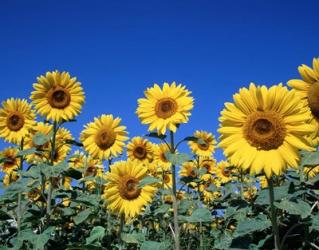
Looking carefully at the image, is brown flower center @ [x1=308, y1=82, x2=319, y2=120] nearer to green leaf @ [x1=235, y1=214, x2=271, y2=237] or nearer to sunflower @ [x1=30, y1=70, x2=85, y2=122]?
green leaf @ [x1=235, y1=214, x2=271, y2=237]

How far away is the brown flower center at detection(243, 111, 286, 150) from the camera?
4.26 metres

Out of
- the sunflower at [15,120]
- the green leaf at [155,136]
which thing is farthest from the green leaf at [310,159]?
the sunflower at [15,120]

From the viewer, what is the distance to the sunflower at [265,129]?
4.18 metres

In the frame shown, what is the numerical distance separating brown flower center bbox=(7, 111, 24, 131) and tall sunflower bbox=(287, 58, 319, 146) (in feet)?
16.8

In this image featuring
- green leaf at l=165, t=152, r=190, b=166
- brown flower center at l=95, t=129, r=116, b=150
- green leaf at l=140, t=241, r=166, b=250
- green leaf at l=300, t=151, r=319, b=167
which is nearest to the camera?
green leaf at l=300, t=151, r=319, b=167

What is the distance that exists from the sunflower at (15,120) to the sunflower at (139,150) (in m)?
2.34

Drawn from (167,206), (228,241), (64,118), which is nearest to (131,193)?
(167,206)

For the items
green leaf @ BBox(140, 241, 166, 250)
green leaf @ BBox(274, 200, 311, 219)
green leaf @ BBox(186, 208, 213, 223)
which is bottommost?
green leaf @ BBox(140, 241, 166, 250)

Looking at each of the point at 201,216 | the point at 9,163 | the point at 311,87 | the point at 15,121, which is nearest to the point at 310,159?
the point at 311,87

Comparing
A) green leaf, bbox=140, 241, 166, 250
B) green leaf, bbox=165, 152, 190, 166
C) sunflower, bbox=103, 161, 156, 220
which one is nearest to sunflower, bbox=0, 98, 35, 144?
sunflower, bbox=103, 161, 156, 220

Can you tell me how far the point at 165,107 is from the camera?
288 inches

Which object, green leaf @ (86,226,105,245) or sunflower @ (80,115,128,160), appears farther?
sunflower @ (80,115,128,160)

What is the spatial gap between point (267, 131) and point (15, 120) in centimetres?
551

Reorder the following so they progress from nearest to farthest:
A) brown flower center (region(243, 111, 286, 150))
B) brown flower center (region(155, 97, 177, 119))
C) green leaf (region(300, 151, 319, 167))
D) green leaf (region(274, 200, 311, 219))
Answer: green leaf (region(274, 200, 311, 219))
brown flower center (region(243, 111, 286, 150))
green leaf (region(300, 151, 319, 167))
brown flower center (region(155, 97, 177, 119))
